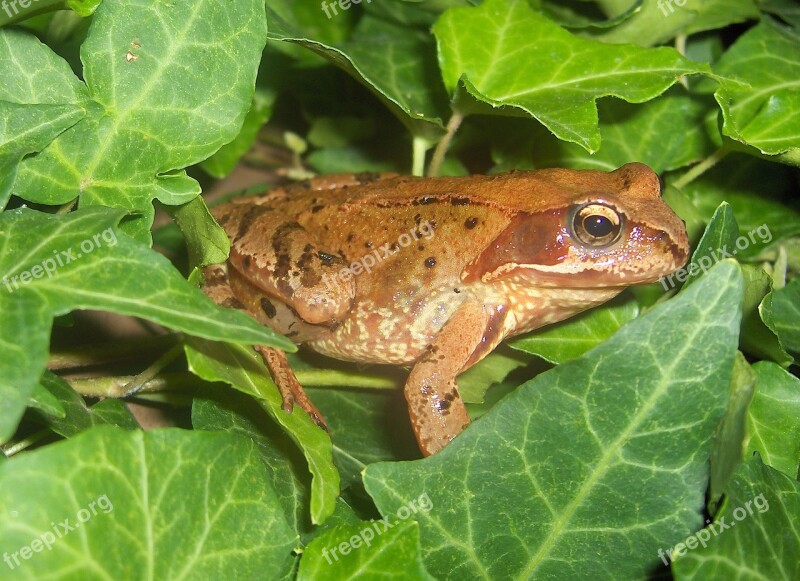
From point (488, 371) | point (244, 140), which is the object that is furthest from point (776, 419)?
point (244, 140)

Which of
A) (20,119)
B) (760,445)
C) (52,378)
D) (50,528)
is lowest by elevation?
(760,445)

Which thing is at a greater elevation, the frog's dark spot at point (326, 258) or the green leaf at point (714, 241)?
the green leaf at point (714, 241)

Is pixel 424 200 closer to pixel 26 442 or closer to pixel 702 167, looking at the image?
pixel 702 167

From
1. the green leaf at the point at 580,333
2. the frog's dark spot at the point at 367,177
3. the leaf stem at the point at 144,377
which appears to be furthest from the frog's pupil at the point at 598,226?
the leaf stem at the point at 144,377

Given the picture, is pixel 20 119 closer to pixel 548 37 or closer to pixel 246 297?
pixel 246 297

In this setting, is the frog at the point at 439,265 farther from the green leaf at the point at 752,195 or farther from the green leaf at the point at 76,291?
the green leaf at the point at 76,291

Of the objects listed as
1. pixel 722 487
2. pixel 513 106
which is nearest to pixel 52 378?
pixel 513 106

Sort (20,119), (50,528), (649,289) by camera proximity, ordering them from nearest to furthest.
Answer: (50,528) < (20,119) < (649,289)
